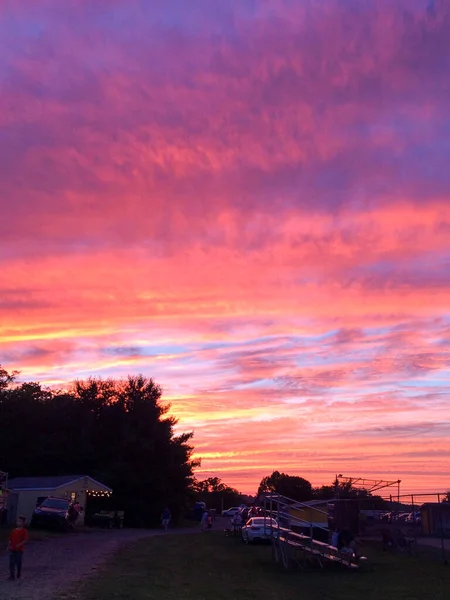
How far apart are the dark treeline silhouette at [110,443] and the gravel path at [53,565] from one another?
26.0 m

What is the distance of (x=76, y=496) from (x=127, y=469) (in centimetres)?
1188

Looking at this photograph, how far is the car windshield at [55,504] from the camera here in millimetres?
42975

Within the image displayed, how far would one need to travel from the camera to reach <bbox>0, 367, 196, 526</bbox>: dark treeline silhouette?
61500 millimetres

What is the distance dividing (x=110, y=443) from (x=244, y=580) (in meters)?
45.1

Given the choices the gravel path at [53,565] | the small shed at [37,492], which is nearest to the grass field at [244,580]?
the gravel path at [53,565]

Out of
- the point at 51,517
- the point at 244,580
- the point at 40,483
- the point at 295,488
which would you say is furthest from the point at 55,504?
the point at 295,488

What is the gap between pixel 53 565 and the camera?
2194 centimetres

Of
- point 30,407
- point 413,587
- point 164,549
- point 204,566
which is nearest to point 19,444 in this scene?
point 30,407

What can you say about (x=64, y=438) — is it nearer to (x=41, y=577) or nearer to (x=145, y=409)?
(x=145, y=409)

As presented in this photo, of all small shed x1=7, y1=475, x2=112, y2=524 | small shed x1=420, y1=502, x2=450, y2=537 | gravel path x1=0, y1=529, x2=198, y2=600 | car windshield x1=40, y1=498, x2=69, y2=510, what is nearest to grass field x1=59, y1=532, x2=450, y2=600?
gravel path x1=0, y1=529, x2=198, y2=600

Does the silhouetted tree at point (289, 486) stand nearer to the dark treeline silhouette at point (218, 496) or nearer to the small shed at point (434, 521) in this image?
the dark treeline silhouette at point (218, 496)

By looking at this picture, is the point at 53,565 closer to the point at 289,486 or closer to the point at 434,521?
the point at 434,521

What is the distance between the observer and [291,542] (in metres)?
24.8

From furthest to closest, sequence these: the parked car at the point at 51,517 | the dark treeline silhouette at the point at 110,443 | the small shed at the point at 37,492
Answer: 1. the dark treeline silhouette at the point at 110,443
2. the small shed at the point at 37,492
3. the parked car at the point at 51,517
